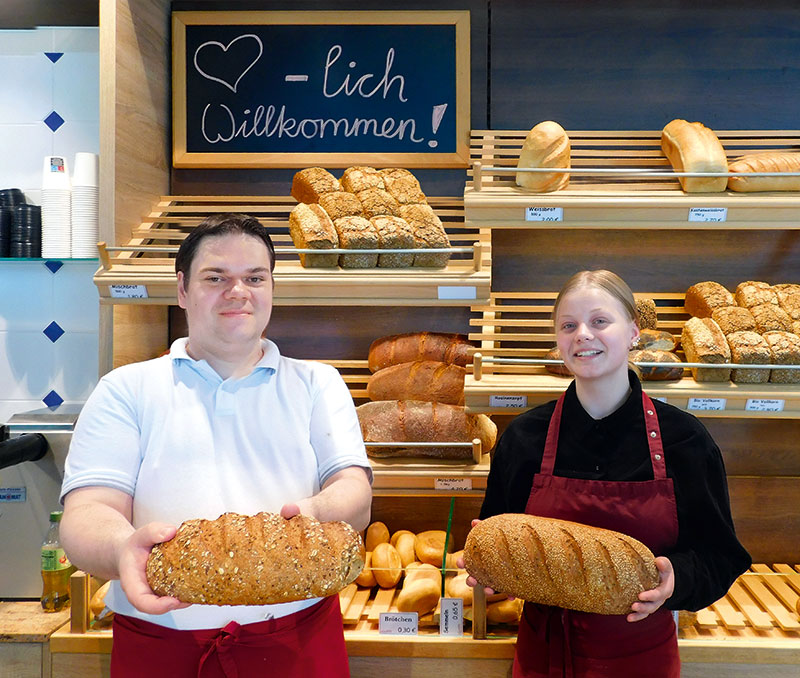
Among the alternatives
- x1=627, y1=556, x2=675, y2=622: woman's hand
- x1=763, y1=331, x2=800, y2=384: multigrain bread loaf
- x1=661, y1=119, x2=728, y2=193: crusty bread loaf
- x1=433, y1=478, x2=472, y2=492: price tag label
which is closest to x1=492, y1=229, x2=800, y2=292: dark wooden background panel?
x1=661, y1=119, x2=728, y2=193: crusty bread loaf

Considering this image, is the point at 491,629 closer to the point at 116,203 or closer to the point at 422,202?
the point at 422,202

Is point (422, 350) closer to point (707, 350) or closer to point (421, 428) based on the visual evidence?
point (421, 428)

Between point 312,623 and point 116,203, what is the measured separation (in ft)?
4.42

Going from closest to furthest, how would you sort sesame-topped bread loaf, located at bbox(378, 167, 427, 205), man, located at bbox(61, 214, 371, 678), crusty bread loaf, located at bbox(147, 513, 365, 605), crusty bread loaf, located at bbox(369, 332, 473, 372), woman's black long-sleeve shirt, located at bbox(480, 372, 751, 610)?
crusty bread loaf, located at bbox(147, 513, 365, 605), man, located at bbox(61, 214, 371, 678), woman's black long-sleeve shirt, located at bbox(480, 372, 751, 610), sesame-topped bread loaf, located at bbox(378, 167, 427, 205), crusty bread loaf, located at bbox(369, 332, 473, 372)

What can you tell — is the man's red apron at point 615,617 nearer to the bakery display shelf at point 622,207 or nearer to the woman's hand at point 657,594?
the woman's hand at point 657,594

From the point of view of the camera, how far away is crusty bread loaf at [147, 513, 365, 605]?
1182 millimetres

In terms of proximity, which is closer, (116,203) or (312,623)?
(312,623)

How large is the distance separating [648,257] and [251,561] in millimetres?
1793

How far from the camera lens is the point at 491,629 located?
6.40 ft

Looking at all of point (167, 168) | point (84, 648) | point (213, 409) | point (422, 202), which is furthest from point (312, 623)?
point (167, 168)

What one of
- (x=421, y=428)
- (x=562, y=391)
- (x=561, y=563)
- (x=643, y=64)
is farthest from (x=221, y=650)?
(x=643, y=64)

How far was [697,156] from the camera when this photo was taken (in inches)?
83.7

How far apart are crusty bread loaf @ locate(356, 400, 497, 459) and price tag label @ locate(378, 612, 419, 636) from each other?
16.8 inches

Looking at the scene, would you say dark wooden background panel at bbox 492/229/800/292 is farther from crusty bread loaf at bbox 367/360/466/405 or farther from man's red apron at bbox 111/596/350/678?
man's red apron at bbox 111/596/350/678
